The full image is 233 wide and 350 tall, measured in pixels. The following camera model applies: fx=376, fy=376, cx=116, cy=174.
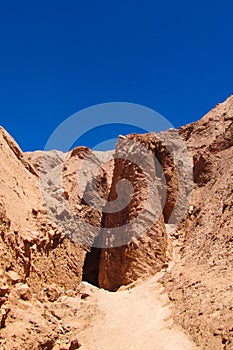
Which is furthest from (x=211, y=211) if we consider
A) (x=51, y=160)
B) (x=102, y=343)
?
(x=51, y=160)

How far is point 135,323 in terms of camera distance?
7.87m

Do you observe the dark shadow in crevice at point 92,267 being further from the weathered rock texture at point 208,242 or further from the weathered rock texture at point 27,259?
the weathered rock texture at point 208,242

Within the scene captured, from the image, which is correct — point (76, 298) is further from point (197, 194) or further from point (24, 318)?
point (197, 194)

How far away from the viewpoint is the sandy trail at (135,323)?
6.64m

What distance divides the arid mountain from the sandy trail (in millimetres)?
30

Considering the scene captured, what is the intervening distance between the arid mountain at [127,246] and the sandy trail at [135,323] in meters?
0.03

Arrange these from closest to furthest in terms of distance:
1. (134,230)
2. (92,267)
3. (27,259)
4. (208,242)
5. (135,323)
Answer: (135,323) → (27,259) → (208,242) → (134,230) → (92,267)

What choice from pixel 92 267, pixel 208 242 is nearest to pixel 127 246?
pixel 92 267

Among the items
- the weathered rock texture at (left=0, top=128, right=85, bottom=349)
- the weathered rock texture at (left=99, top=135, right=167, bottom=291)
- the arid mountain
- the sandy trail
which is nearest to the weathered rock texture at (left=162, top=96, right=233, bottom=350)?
the arid mountain

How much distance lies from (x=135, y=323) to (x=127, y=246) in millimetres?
Answer: 3864

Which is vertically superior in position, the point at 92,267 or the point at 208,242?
the point at 208,242

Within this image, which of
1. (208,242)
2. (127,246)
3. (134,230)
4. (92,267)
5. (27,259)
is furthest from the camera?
(92,267)

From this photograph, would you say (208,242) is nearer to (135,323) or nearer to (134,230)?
(134,230)

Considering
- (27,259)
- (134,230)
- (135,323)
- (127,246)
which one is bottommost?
(135,323)
